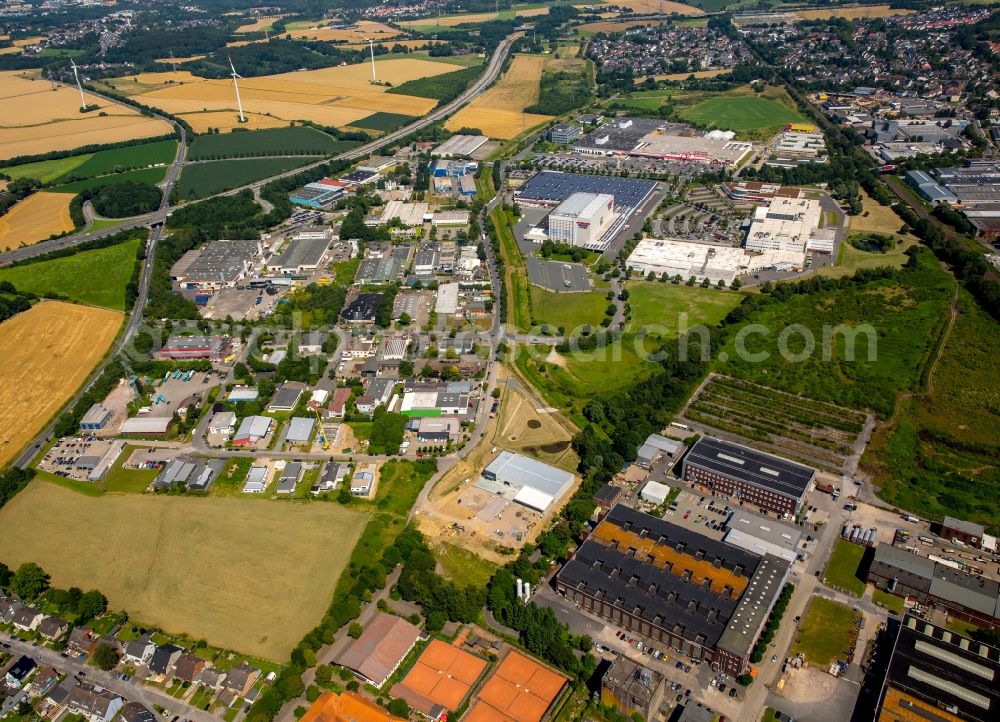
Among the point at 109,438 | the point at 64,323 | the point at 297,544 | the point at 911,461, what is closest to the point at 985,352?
the point at 911,461

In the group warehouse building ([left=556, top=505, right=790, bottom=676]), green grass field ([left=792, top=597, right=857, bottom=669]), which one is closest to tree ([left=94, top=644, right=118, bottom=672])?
warehouse building ([left=556, top=505, right=790, bottom=676])

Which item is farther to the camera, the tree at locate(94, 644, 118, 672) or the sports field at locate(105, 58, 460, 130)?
the sports field at locate(105, 58, 460, 130)

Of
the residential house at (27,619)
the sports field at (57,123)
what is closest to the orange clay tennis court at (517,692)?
the residential house at (27,619)

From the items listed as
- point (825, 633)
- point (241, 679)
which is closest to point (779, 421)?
point (825, 633)

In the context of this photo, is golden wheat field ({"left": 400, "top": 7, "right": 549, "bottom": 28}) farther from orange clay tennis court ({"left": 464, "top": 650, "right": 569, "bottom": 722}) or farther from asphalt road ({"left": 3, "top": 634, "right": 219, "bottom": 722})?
orange clay tennis court ({"left": 464, "top": 650, "right": 569, "bottom": 722})

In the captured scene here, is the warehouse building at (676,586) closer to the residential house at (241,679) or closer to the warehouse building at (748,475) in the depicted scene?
the warehouse building at (748,475)
